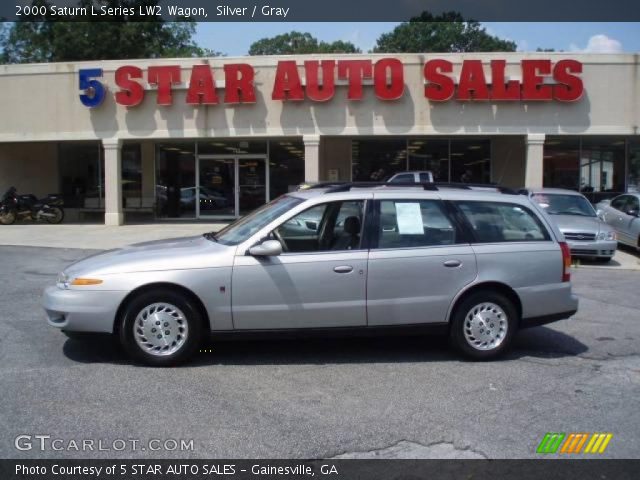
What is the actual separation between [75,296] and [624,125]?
18.3 m

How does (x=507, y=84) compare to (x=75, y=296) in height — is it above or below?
above

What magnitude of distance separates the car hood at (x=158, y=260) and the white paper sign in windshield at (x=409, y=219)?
1618 millimetres

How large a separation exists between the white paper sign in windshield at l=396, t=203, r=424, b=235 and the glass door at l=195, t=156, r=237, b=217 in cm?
1716

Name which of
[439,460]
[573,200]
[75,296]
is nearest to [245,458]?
[439,460]

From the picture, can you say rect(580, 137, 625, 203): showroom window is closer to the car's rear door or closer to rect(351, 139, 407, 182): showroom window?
rect(351, 139, 407, 182): showroom window

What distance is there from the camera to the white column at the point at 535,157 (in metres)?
19.8

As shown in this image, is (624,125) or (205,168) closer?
(624,125)


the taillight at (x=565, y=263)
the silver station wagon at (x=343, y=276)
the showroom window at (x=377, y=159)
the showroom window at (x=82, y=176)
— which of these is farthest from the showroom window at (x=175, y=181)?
the taillight at (x=565, y=263)

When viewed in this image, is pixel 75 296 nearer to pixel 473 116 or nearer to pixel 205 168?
pixel 473 116

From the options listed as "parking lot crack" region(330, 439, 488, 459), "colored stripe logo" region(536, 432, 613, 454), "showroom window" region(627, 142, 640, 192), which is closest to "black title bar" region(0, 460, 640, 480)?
"parking lot crack" region(330, 439, 488, 459)

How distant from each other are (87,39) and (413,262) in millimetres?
38012

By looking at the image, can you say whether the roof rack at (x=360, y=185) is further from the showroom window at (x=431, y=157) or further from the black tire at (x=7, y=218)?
the black tire at (x=7, y=218)

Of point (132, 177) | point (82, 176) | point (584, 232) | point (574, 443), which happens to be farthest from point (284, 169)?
point (574, 443)

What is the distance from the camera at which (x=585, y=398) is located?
5.34 m
